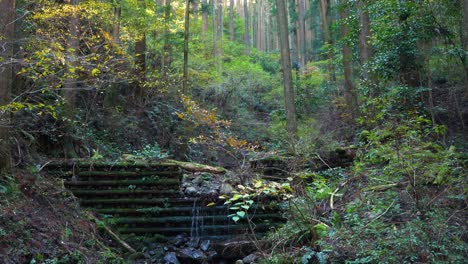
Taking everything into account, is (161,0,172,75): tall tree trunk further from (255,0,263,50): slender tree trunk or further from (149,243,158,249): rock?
(255,0,263,50): slender tree trunk

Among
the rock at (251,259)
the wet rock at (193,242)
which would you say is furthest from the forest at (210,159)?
the rock at (251,259)

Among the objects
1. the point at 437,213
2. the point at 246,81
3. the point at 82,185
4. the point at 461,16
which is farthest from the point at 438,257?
the point at 246,81

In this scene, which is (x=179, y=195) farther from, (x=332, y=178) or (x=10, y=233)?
(x=10, y=233)

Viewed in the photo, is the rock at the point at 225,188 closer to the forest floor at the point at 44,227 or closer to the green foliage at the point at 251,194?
the forest floor at the point at 44,227

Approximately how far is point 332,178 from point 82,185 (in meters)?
5.96

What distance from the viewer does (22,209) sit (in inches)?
271

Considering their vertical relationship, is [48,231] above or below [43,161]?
below

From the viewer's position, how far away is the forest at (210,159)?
19.1 ft

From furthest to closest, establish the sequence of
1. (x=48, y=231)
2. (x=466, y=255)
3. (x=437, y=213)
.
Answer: (x=48, y=231), (x=437, y=213), (x=466, y=255)

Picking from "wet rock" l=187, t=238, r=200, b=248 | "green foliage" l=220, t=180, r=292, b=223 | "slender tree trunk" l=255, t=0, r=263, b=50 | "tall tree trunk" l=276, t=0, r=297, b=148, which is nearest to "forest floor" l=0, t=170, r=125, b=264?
"wet rock" l=187, t=238, r=200, b=248

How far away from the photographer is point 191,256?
27.7 ft

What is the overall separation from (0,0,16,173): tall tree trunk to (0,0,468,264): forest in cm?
3

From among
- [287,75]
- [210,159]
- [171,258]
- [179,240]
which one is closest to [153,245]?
[179,240]

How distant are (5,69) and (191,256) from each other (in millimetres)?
5089
